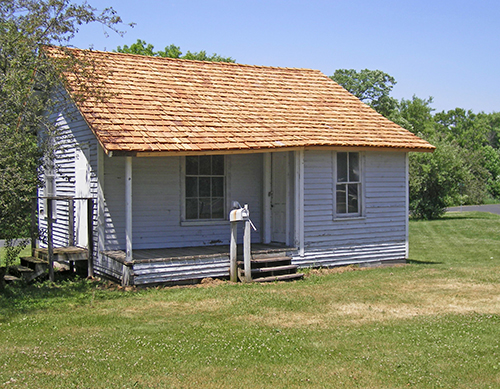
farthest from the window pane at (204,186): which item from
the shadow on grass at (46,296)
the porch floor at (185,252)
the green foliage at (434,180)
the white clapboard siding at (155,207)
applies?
the green foliage at (434,180)

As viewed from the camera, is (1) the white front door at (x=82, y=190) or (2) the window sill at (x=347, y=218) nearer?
(1) the white front door at (x=82, y=190)

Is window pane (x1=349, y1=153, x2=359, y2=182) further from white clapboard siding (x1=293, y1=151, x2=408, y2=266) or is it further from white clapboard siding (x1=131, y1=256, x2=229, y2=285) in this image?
white clapboard siding (x1=131, y1=256, x2=229, y2=285)

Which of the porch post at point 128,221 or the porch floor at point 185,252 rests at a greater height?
the porch post at point 128,221

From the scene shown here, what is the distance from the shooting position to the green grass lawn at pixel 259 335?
6.29 metres

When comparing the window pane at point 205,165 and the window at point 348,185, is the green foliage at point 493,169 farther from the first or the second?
the window pane at point 205,165

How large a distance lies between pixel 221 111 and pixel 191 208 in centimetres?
226

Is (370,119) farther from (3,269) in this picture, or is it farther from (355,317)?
(3,269)

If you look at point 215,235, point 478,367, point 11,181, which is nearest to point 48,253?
point 11,181

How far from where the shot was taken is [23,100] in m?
10.2

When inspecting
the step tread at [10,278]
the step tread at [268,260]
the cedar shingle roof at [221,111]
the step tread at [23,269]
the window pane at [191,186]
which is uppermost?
the cedar shingle roof at [221,111]

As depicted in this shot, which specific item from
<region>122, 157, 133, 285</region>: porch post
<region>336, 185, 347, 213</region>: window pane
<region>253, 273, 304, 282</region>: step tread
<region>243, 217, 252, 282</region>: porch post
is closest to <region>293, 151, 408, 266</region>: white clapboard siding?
<region>336, 185, 347, 213</region>: window pane

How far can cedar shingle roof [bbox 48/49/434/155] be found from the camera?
11.4 meters

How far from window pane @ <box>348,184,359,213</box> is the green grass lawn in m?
2.16

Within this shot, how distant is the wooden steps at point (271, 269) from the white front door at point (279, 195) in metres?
0.98
